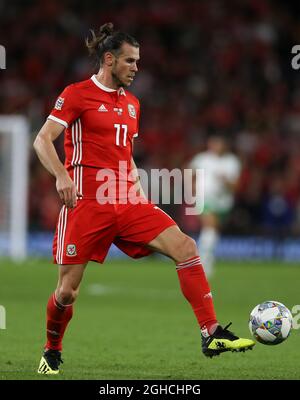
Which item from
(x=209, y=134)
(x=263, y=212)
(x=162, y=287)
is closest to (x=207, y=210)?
(x=162, y=287)

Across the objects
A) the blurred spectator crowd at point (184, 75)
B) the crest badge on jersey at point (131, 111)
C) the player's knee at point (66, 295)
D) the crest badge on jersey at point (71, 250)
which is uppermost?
the blurred spectator crowd at point (184, 75)

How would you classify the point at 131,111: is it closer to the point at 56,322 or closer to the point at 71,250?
the point at 71,250

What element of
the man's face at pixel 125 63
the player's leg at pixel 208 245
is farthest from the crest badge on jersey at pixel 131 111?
the player's leg at pixel 208 245

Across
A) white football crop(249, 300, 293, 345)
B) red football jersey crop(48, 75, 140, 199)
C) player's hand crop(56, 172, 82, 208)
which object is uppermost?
red football jersey crop(48, 75, 140, 199)

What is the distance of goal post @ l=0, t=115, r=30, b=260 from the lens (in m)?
18.0

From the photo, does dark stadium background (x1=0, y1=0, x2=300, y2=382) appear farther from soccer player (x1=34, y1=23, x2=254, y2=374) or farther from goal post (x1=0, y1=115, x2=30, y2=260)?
soccer player (x1=34, y1=23, x2=254, y2=374)

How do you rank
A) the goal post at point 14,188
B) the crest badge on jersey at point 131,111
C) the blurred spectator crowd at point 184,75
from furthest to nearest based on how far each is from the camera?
the blurred spectator crowd at point 184,75 → the goal post at point 14,188 → the crest badge on jersey at point 131,111

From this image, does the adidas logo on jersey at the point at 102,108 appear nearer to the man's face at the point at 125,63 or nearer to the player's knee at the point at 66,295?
the man's face at the point at 125,63

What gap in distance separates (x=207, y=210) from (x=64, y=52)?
8.09 meters

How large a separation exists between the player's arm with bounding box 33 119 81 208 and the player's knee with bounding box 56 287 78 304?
0.59m

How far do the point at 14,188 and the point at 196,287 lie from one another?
12.0 m

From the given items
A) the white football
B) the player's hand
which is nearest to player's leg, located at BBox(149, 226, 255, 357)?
the white football

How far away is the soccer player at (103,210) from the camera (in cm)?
638

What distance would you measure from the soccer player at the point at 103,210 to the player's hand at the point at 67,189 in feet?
0.75
